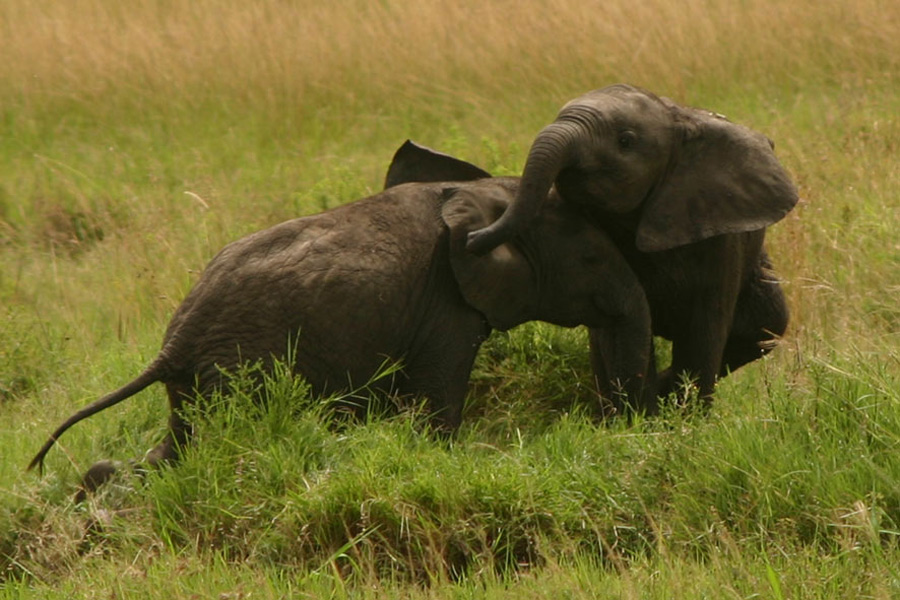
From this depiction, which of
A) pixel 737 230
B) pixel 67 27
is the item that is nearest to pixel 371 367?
pixel 737 230

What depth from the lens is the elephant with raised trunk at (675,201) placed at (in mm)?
6062

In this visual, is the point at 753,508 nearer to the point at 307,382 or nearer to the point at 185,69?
the point at 307,382

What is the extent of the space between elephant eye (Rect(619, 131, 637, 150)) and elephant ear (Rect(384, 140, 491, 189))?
76 centimetres

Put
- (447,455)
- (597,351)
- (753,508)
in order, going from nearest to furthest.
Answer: (753,508) < (447,455) < (597,351)

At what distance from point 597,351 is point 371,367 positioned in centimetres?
102

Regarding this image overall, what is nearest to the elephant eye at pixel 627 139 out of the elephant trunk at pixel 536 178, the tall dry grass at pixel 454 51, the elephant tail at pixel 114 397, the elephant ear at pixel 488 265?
the elephant trunk at pixel 536 178

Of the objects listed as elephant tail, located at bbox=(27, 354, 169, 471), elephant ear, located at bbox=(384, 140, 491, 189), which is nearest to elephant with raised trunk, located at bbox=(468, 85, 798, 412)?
elephant ear, located at bbox=(384, 140, 491, 189)

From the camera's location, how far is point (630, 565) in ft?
16.0

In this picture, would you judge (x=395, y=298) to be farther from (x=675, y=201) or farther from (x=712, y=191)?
(x=712, y=191)

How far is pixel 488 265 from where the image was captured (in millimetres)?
6168

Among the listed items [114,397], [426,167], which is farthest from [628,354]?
[114,397]

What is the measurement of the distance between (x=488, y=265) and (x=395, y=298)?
388 mm

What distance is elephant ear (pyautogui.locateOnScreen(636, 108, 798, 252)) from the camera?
20.6ft

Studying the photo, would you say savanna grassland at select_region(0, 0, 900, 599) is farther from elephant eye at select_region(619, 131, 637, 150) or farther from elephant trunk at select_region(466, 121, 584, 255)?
elephant eye at select_region(619, 131, 637, 150)
